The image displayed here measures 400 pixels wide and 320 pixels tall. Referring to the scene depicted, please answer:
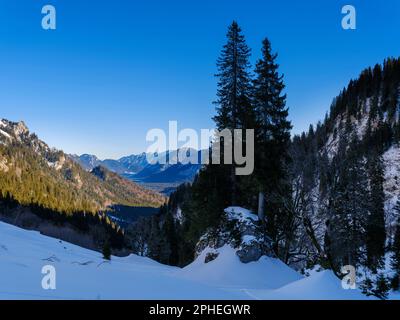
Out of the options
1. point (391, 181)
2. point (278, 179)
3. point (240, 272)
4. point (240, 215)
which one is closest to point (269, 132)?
point (278, 179)

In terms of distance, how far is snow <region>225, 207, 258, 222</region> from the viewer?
25422 millimetres

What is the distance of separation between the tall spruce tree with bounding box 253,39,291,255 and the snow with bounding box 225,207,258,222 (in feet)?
3.18

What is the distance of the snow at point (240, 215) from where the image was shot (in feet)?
83.4

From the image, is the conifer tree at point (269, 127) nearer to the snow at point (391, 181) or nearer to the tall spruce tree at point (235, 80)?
the tall spruce tree at point (235, 80)

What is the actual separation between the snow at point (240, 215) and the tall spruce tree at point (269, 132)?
38.2 inches

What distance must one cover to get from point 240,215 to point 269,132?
712 cm

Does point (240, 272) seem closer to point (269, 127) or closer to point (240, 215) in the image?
point (240, 215)

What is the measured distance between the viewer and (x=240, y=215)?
2581cm

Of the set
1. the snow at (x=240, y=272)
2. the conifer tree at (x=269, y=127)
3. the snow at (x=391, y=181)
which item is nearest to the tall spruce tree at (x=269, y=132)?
the conifer tree at (x=269, y=127)

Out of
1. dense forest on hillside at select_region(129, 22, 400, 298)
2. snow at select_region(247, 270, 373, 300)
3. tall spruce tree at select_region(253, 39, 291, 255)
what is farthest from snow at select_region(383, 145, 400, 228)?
snow at select_region(247, 270, 373, 300)

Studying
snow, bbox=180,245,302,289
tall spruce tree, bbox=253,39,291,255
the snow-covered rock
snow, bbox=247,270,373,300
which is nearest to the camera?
snow, bbox=247,270,373,300

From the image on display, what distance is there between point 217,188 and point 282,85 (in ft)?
35.0

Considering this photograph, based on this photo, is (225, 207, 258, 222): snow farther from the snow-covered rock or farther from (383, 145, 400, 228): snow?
(383, 145, 400, 228): snow
